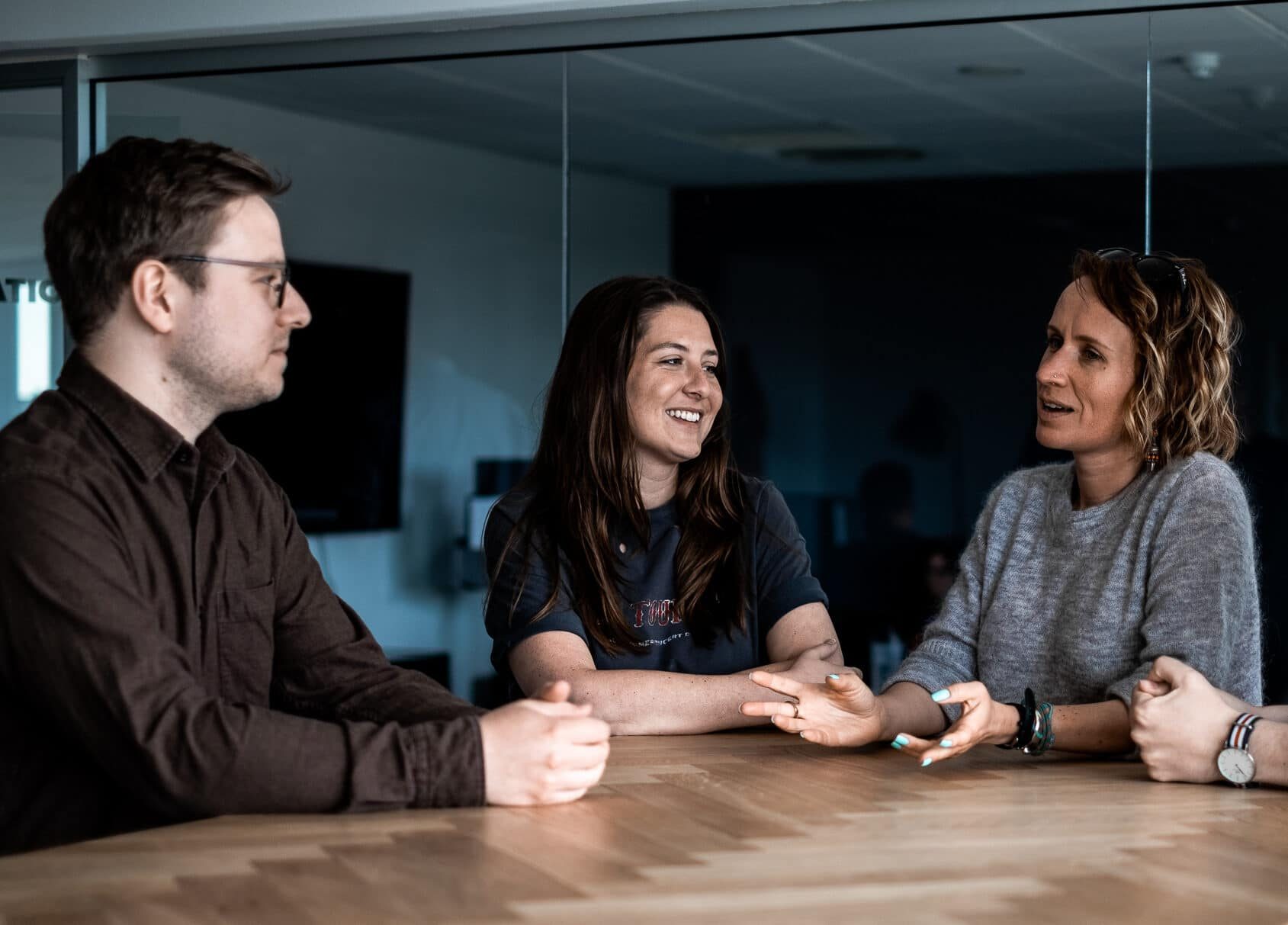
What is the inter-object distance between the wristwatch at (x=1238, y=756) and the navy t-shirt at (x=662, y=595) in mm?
905

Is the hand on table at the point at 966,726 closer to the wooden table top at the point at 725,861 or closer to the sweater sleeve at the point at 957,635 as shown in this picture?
the wooden table top at the point at 725,861

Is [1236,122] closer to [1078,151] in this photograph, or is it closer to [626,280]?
[1078,151]

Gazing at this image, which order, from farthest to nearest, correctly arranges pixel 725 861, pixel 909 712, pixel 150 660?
pixel 909 712
pixel 150 660
pixel 725 861

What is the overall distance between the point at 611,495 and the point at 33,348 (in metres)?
2.59

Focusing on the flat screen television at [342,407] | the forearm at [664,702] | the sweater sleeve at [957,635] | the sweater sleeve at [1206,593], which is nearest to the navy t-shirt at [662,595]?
the forearm at [664,702]

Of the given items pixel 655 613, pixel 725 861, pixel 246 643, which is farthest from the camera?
pixel 655 613

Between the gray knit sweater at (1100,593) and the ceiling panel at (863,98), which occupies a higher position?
the ceiling panel at (863,98)

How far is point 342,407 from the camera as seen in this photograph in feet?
15.1

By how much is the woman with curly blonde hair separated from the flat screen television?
2494 millimetres

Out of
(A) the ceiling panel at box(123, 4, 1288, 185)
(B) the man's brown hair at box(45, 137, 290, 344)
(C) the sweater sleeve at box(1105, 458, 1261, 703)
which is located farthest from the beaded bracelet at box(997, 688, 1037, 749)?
(A) the ceiling panel at box(123, 4, 1288, 185)

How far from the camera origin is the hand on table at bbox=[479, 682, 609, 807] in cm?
171

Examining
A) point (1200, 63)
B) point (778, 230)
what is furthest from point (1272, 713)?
point (778, 230)

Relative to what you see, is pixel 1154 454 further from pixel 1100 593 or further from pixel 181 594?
pixel 181 594

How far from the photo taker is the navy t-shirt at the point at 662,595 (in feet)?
8.29
